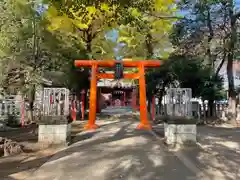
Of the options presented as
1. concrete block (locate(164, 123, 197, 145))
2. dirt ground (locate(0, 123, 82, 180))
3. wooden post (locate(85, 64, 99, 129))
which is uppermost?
wooden post (locate(85, 64, 99, 129))

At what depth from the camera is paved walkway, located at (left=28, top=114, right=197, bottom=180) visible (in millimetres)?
6238

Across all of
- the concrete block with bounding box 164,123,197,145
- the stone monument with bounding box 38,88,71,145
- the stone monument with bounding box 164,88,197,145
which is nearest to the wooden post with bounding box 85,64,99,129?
the stone monument with bounding box 38,88,71,145

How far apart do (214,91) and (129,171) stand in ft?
48.4

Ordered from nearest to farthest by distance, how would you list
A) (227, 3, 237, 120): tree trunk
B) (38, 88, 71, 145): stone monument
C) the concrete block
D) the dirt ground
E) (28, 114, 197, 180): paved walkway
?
(28, 114, 197, 180): paved walkway < the dirt ground < the concrete block < (38, 88, 71, 145): stone monument < (227, 3, 237, 120): tree trunk

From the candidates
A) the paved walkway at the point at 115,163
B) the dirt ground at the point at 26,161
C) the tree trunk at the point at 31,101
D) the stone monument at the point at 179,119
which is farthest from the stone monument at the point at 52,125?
the tree trunk at the point at 31,101

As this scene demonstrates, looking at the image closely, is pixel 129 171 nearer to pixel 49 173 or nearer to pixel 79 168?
pixel 79 168

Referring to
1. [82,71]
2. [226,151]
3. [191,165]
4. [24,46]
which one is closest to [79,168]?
[191,165]

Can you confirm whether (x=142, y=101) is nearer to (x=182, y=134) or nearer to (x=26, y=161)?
(x=182, y=134)

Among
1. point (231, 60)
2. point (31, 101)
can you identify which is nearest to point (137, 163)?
point (31, 101)

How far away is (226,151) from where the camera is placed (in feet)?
29.9

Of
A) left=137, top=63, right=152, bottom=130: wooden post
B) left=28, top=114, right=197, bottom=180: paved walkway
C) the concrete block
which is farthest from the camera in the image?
left=137, top=63, right=152, bottom=130: wooden post

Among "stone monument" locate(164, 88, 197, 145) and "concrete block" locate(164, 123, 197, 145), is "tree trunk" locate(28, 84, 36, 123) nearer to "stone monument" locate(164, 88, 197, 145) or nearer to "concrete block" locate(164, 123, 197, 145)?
"stone monument" locate(164, 88, 197, 145)

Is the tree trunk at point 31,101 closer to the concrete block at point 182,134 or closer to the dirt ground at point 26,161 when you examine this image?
the dirt ground at point 26,161

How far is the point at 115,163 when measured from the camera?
724cm
